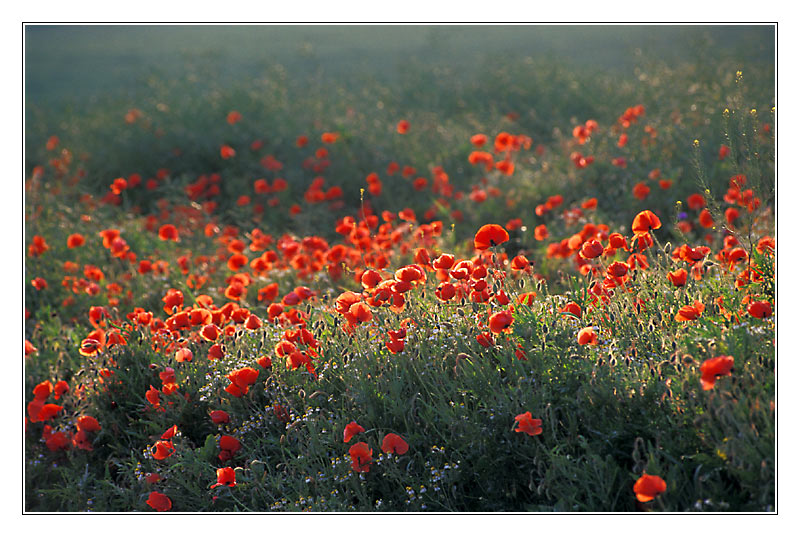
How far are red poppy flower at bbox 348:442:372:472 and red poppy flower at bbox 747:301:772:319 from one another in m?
1.18

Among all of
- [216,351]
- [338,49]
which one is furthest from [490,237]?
[338,49]

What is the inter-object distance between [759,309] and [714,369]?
404 mm

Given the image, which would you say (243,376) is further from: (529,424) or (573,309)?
(573,309)

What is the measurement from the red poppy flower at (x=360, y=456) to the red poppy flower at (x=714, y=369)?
95cm

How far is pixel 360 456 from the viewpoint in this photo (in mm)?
2066

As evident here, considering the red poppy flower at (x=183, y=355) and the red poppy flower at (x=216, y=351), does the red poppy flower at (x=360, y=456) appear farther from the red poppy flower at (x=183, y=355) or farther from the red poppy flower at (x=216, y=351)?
the red poppy flower at (x=183, y=355)

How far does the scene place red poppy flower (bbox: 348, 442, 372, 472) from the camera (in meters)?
2.03

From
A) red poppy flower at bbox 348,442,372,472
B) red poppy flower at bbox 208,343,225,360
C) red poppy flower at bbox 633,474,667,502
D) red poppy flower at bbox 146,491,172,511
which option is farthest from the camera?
red poppy flower at bbox 208,343,225,360

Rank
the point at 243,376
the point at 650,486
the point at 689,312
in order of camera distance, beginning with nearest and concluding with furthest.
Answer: the point at 650,486 → the point at 689,312 → the point at 243,376

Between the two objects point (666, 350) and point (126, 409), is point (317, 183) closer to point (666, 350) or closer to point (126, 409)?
point (126, 409)

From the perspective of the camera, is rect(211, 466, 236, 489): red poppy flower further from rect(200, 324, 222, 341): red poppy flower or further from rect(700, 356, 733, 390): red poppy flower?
rect(700, 356, 733, 390): red poppy flower

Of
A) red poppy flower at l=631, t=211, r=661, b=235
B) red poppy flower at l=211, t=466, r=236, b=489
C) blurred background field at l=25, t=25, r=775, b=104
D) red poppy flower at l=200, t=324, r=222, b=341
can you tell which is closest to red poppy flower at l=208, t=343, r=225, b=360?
red poppy flower at l=200, t=324, r=222, b=341
